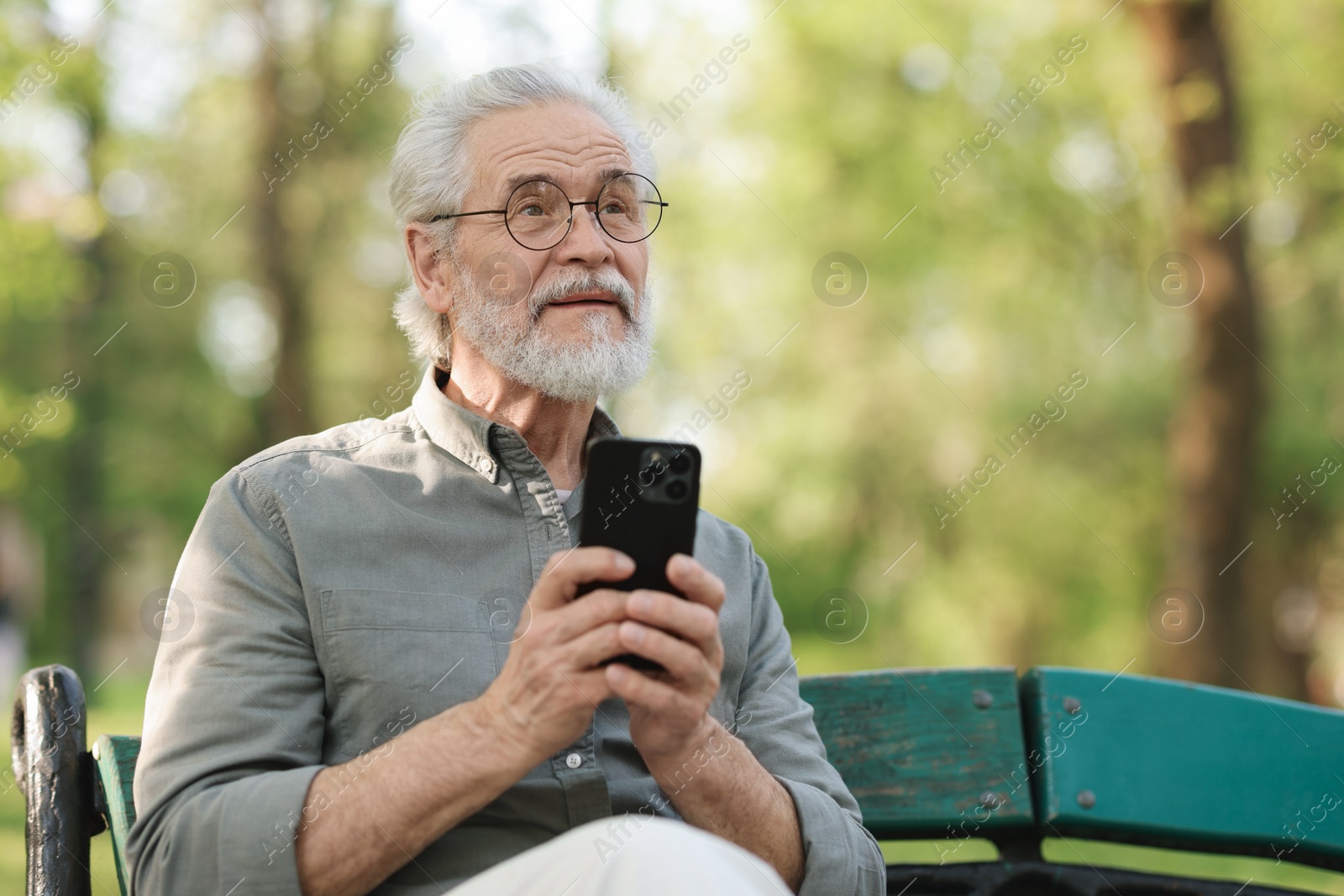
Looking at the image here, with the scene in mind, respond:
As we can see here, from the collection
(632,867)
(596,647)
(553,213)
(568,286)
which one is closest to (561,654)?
(596,647)

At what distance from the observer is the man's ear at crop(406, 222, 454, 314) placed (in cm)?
318

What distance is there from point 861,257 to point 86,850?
1357cm

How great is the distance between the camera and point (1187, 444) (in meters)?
9.48

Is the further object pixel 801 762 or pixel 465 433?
pixel 465 433

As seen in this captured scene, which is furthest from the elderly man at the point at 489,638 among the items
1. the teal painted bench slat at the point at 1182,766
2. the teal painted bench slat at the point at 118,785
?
the teal painted bench slat at the point at 1182,766

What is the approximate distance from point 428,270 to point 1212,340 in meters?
7.65

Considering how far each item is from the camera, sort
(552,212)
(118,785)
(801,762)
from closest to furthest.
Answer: (118,785), (801,762), (552,212)

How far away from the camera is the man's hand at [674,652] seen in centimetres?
202

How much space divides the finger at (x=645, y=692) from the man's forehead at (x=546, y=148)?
4.67ft

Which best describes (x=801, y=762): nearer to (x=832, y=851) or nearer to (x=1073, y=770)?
(x=832, y=851)

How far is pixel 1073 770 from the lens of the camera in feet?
9.64

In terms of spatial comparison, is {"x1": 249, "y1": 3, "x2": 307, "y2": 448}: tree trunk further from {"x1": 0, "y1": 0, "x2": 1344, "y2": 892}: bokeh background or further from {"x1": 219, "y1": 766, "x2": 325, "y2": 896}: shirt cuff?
{"x1": 219, "y1": 766, "x2": 325, "y2": 896}: shirt cuff

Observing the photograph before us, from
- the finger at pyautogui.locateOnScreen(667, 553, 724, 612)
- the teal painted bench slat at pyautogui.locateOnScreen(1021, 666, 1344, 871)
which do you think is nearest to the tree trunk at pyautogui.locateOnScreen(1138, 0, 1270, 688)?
the teal painted bench slat at pyautogui.locateOnScreen(1021, 666, 1344, 871)

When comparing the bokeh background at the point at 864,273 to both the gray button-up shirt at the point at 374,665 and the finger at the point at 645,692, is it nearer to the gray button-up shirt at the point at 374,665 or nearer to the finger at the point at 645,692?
the gray button-up shirt at the point at 374,665
